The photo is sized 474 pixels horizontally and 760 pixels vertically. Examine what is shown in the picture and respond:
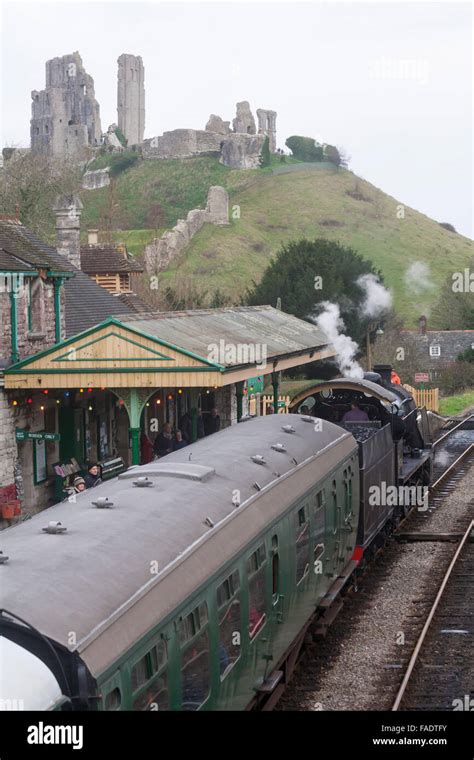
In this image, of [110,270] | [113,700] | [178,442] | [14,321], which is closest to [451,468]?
[178,442]

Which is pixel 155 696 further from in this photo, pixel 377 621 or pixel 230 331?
pixel 230 331

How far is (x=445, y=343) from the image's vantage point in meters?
59.4

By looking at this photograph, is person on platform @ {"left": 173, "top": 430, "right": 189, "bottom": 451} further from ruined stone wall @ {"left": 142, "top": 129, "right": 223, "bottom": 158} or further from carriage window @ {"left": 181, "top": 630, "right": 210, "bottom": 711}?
ruined stone wall @ {"left": 142, "top": 129, "right": 223, "bottom": 158}

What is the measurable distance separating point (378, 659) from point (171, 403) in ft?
49.7

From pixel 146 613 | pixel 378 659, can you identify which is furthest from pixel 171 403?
pixel 146 613

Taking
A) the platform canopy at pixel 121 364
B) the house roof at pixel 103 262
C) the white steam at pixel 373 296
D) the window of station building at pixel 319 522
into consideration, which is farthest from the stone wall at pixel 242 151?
the window of station building at pixel 319 522

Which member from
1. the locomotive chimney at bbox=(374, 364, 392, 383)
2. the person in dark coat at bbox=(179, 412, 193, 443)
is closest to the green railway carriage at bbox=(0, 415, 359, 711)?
the locomotive chimney at bbox=(374, 364, 392, 383)

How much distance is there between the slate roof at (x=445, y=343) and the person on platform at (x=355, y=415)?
130 feet

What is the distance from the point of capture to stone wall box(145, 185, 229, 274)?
88000mm

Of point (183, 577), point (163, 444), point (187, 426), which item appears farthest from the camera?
point (187, 426)

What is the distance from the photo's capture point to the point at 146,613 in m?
6.71

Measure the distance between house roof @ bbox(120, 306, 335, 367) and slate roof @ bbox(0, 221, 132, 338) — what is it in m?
2.07

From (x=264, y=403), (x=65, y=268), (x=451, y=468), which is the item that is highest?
(x=65, y=268)

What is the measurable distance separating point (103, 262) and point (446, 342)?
29.5 meters
